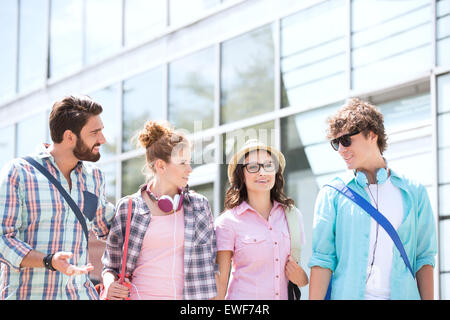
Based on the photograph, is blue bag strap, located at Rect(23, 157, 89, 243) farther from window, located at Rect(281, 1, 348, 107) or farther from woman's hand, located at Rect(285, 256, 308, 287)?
window, located at Rect(281, 1, 348, 107)

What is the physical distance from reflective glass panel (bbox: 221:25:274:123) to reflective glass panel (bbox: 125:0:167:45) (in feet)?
6.18

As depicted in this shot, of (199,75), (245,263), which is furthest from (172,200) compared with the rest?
(199,75)

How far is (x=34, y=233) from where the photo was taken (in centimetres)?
428

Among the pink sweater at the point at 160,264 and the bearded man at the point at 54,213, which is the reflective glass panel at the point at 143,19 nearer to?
the pink sweater at the point at 160,264

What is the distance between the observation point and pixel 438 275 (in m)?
7.96

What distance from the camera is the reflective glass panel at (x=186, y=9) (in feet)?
38.1

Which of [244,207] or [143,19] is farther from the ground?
[143,19]

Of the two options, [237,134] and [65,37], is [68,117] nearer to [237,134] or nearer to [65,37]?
[237,134]

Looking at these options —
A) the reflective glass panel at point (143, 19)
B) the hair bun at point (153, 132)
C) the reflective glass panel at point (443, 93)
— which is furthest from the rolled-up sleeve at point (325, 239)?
the reflective glass panel at point (143, 19)

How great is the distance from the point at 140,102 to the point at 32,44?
14.5 ft

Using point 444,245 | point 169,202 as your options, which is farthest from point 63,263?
point 444,245

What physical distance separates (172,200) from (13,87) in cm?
1253
